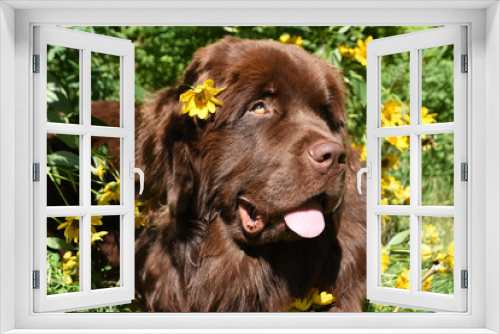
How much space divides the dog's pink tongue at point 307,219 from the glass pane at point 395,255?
0.68 metres

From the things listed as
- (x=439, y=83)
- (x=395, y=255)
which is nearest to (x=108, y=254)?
(x=395, y=255)

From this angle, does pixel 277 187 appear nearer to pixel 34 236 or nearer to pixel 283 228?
pixel 283 228

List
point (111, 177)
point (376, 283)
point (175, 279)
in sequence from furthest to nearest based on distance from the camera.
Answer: point (111, 177) → point (175, 279) → point (376, 283)

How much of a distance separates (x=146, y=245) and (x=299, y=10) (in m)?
1.38

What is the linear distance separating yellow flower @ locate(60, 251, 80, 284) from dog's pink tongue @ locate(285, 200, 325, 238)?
117 centimetres

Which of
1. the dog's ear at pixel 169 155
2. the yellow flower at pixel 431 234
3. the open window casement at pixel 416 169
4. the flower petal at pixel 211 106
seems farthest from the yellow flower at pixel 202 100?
the yellow flower at pixel 431 234

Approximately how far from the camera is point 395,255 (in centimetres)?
354

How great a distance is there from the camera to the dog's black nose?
2.26m

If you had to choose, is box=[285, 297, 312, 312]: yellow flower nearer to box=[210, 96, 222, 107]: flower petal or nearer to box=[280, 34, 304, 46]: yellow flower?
→ box=[210, 96, 222, 107]: flower petal

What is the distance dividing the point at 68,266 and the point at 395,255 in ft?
6.68

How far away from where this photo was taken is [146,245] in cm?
274

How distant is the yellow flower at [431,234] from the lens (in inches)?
136

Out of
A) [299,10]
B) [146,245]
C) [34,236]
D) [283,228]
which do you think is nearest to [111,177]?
[146,245]

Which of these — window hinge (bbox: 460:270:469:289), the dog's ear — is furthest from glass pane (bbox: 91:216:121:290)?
window hinge (bbox: 460:270:469:289)
